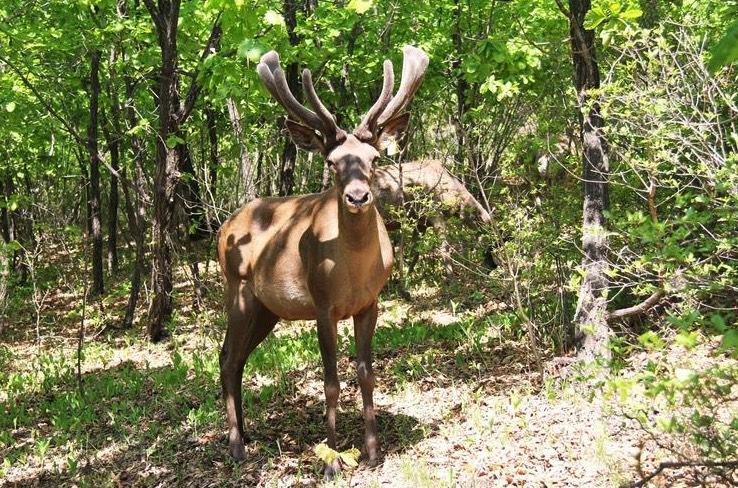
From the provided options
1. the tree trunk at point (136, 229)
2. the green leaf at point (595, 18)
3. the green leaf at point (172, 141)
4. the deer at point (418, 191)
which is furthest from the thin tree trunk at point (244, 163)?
the green leaf at point (595, 18)

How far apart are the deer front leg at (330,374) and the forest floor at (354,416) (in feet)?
0.48

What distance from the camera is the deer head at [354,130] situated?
17.8 feet

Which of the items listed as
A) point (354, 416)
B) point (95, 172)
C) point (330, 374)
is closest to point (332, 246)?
point (330, 374)

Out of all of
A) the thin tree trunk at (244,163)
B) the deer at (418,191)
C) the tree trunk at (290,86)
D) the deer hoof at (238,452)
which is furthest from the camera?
the deer at (418,191)

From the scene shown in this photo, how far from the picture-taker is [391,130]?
6.05m

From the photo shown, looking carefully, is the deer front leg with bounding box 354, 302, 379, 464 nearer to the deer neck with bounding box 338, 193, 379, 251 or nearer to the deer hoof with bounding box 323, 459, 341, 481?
the deer hoof with bounding box 323, 459, 341, 481

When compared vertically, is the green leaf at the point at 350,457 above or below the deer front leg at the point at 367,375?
below

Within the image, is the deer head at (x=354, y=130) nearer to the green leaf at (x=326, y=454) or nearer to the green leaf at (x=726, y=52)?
the green leaf at (x=326, y=454)

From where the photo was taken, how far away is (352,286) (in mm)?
5816

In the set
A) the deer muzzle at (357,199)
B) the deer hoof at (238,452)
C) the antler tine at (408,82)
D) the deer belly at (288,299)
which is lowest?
the deer hoof at (238,452)

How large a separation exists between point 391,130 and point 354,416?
114 inches

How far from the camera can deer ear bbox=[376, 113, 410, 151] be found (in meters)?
5.96

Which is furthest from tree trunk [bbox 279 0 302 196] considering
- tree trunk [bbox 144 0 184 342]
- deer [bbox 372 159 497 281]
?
tree trunk [bbox 144 0 184 342]

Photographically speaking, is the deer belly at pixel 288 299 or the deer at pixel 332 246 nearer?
the deer at pixel 332 246
